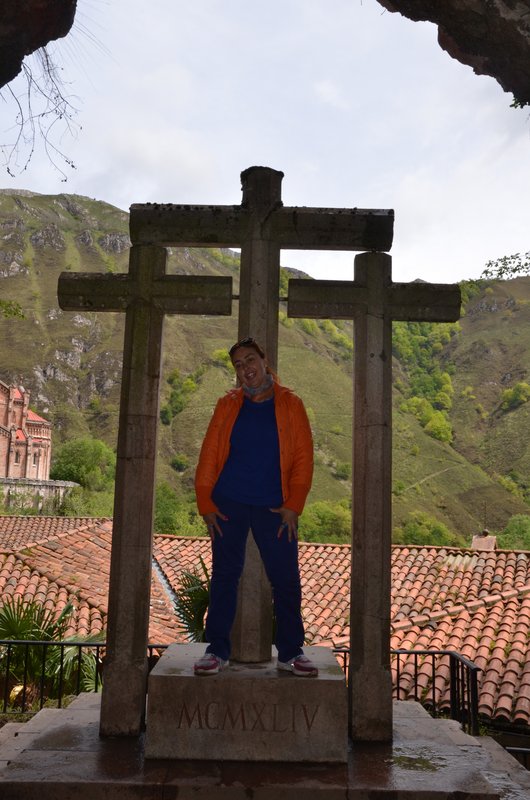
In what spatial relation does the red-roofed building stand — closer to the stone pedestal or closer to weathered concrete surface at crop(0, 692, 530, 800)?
weathered concrete surface at crop(0, 692, 530, 800)

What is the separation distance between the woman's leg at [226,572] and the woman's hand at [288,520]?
0.77ft

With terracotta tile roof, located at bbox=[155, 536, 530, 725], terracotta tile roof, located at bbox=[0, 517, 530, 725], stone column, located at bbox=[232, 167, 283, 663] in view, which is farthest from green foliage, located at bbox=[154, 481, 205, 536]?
stone column, located at bbox=[232, 167, 283, 663]

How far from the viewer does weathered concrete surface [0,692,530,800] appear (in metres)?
3.32

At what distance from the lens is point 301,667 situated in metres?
3.97

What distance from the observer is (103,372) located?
94.2 meters

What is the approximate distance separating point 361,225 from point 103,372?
304ft

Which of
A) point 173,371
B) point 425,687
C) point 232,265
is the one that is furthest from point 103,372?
point 425,687

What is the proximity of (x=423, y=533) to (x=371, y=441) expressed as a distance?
2354 inches

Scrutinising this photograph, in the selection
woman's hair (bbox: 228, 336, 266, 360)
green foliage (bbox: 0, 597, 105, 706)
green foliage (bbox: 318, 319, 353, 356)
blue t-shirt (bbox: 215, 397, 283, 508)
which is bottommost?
green foliage (bbox: 0, 597, 105, 706)

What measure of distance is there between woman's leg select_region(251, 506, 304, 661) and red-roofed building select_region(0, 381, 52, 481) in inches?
2252

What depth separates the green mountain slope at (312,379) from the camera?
77188 mm

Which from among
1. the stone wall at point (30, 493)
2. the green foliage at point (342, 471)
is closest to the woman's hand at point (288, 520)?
the stone wall at point (30, 493)

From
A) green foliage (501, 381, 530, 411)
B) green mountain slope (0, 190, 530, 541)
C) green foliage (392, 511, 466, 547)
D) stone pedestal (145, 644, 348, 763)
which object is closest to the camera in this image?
stone pedestal (145, 644, 348, 763)

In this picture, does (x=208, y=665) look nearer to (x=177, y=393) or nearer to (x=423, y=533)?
(x=423, y=533)
